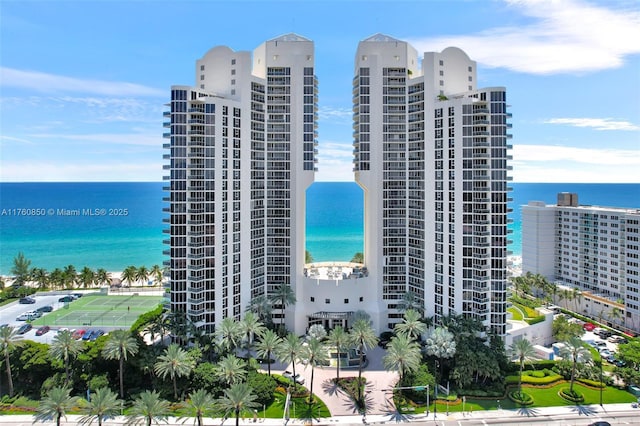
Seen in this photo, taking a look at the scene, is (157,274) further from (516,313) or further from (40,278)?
(516,313)

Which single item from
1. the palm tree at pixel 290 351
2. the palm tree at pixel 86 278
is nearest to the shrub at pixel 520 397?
the palm tree at pixel 290 351

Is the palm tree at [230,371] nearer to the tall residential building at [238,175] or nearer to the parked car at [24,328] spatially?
the tall residential building at [238,175]

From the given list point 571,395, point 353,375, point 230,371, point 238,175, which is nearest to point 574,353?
point 571,395

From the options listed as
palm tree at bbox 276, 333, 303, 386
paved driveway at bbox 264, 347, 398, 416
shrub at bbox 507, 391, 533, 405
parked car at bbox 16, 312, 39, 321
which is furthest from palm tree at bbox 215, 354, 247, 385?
parked car at bbox 16, 312, 39, 321

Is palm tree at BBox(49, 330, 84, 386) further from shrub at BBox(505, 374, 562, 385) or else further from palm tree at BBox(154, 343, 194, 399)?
shrub at BBox(505, 374, 562, 385)

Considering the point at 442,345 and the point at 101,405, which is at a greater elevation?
the point at 442,345

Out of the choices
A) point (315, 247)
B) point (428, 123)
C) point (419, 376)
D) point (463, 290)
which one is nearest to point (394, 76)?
point (428, 123)
